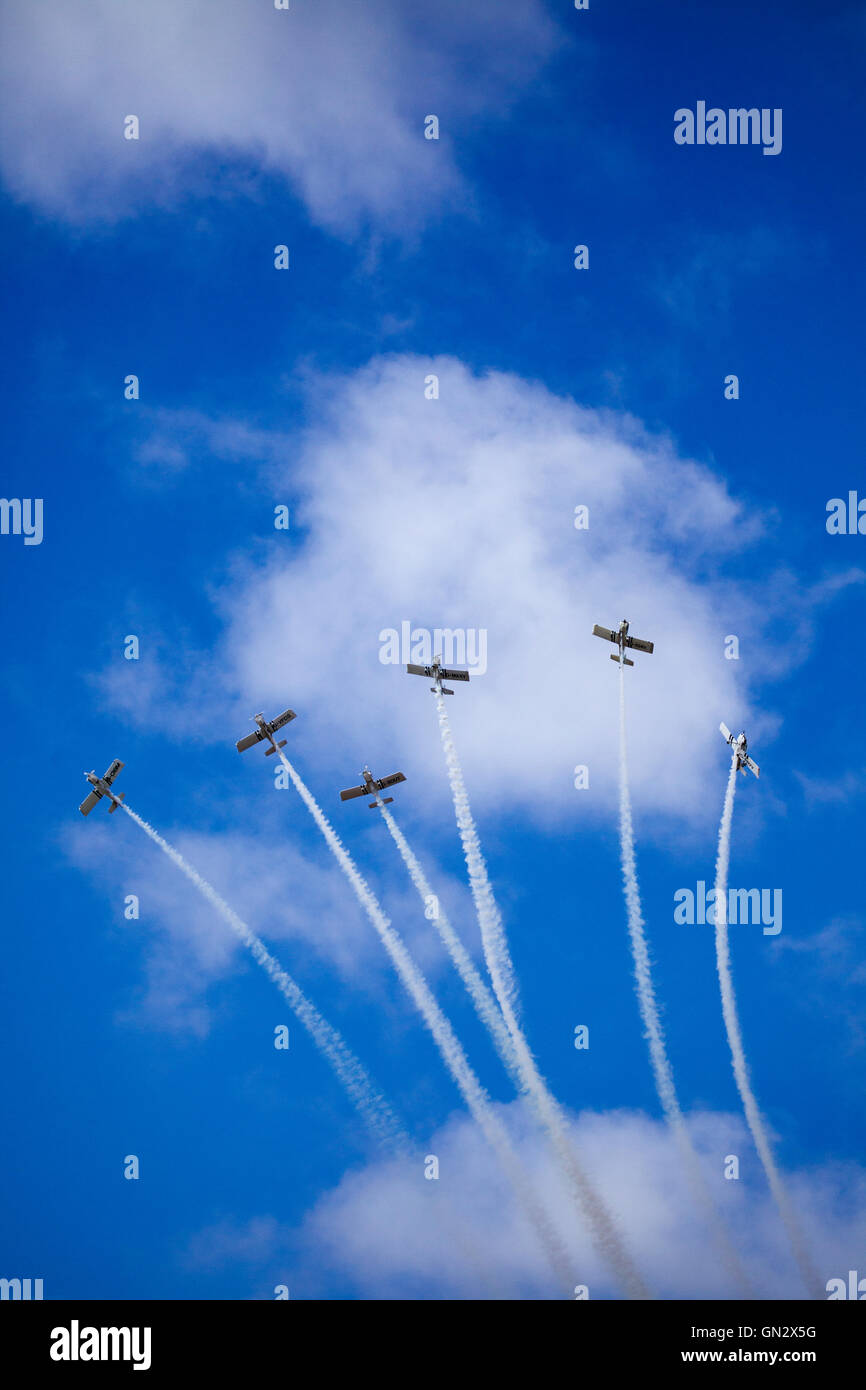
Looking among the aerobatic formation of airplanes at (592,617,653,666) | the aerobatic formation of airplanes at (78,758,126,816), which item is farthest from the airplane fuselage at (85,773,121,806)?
the aerobatic formation of airplanes at (592,617,653,666)

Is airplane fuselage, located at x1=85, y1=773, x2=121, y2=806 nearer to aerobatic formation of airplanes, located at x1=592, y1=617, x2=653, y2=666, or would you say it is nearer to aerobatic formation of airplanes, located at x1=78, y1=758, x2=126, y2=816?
aerobatic formation of airplanes, located at x1=78, y1=758, x2=126, y2=816

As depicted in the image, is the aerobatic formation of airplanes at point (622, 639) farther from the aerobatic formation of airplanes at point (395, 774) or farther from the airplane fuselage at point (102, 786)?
the airplane fuselage at point (102, 786)

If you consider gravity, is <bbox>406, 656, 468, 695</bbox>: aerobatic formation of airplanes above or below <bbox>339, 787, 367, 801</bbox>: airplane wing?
above

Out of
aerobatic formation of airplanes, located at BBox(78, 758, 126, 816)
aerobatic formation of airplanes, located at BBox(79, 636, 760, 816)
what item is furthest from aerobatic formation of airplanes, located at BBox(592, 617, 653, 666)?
aerobatic formation of airplanes, located at BBox(78, 758, 126, 816)

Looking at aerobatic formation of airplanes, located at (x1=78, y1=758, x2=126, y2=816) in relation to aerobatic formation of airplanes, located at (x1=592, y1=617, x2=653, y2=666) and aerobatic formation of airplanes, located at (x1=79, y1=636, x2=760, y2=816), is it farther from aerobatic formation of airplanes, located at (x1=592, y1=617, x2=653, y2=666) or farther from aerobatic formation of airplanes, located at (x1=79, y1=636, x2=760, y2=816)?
aerobatic formation of airplanes, located at (x1=592, y1=617, x2=653, y2=666)

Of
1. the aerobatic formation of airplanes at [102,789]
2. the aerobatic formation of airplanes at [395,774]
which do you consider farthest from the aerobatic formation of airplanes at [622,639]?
the aerobatic formation of airplanes at [102,789]

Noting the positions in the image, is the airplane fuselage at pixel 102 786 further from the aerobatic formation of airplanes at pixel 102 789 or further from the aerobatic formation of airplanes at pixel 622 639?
the aerobatic formation of airplanes at pixel 622 639

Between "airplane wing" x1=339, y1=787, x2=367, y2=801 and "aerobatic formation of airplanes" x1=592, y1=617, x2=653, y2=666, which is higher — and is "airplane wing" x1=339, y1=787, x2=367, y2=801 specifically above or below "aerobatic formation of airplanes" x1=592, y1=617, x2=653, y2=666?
below

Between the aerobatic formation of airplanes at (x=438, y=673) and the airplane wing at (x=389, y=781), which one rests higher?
the aerobatic formation of airplanes at (x=438, y=673)

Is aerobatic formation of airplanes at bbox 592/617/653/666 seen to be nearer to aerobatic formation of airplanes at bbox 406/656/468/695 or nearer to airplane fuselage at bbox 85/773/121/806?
aerobatic formation of airplanes at bbox 406/656/468/695

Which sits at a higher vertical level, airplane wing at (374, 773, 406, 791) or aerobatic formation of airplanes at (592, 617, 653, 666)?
aerobatic formation of airplanes at (592, 617, 653, 666)

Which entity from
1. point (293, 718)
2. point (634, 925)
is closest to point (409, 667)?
point (293, 718)

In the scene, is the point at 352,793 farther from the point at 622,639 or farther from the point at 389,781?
the point at 622,639
